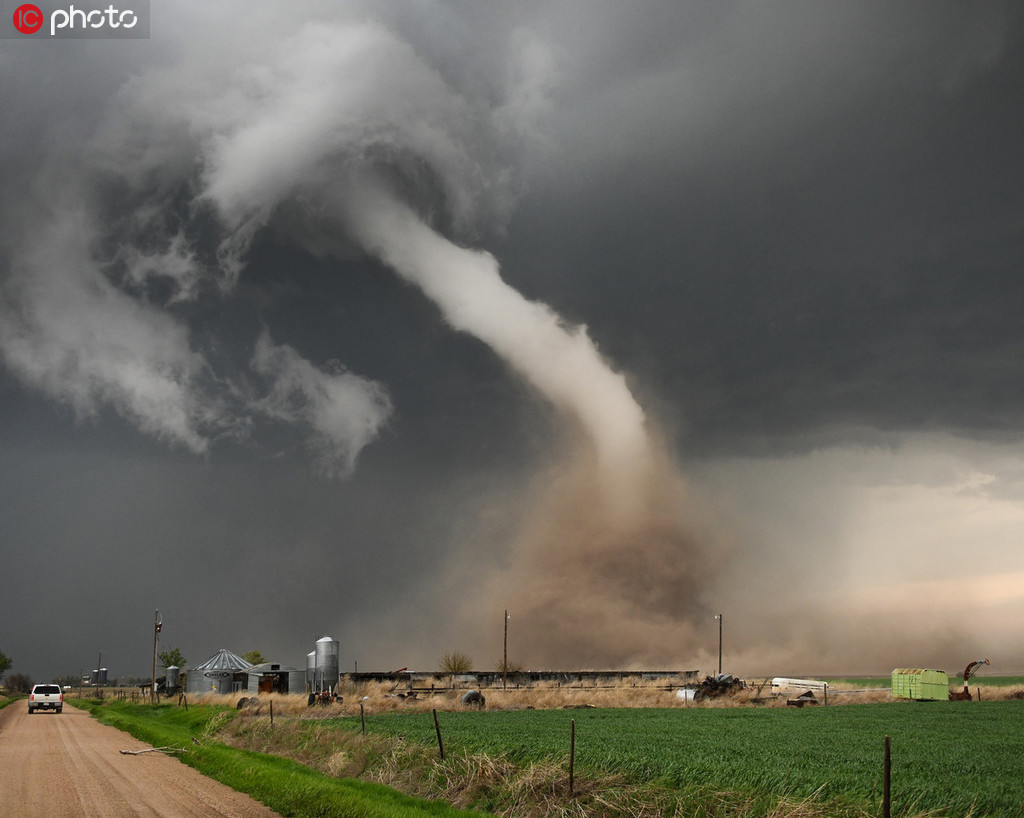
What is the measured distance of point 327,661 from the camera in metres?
71.6

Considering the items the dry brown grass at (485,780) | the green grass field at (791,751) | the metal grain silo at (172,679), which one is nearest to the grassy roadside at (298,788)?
the dry brown grass at (485,780)

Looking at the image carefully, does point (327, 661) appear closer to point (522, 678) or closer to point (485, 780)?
point (522, 678)

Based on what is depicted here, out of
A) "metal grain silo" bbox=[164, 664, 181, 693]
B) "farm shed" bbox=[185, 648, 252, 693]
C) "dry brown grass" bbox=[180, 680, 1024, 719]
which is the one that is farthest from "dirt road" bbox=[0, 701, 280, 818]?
"metal grain silo" bbox=[164, 664, 181, 693]

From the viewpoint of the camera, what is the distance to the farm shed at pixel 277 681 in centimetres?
7228

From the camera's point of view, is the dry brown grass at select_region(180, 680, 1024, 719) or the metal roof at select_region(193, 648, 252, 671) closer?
the dry brown grass at select_region(180, 680, 1024, 719)

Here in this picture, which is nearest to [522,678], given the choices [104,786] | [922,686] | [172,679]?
[922,686]

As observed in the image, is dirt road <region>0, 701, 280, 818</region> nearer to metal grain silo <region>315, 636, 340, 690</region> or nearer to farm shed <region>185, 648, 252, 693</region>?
metal grain silo <region>315, 636, 340, 690</region>

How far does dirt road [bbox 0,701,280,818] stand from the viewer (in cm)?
1802

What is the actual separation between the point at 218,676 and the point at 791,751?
69170 mm

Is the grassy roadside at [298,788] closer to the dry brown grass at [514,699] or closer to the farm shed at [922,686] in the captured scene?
the dry brown grass at [514,699]

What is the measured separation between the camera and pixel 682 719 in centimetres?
4294

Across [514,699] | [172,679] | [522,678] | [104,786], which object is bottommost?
[172,679]

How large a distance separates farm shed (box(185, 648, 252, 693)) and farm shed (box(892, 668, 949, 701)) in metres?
58.6

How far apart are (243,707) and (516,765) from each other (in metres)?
30.8
